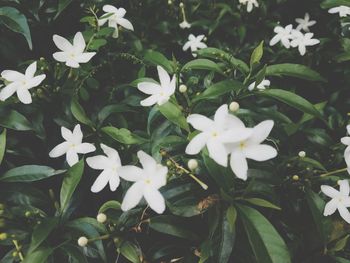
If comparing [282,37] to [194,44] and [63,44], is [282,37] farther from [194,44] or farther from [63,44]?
[63,44]

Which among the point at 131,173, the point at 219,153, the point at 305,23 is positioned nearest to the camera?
the point at 219,153

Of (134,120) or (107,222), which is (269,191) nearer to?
Answer: (107,222)

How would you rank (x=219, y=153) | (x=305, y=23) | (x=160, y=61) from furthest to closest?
(x=305, y=23) < (x=160, y=61) < (x=219, y=153)

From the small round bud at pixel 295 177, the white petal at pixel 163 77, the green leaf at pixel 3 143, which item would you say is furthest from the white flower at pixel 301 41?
the green leaf at pixel 3 143

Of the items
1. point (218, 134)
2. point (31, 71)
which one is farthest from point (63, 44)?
point (218, 134)

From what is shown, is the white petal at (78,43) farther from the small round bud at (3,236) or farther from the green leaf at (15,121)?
the small round bud at (3,236)

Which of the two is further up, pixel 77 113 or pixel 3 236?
pixel 77 113

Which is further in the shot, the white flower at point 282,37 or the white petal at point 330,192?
the white flower at point 282,37

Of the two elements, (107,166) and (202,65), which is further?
(202,65)
